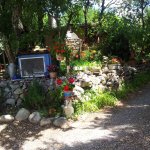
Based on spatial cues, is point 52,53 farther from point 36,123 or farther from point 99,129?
point 99,129

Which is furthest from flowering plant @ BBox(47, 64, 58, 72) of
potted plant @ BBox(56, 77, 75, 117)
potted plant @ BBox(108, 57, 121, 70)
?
potted plant @ BBox(108, 57, 121, 70)

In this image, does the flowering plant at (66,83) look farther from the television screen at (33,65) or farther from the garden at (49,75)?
the television screen at (33,65)

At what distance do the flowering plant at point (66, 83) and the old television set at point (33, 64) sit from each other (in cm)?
96

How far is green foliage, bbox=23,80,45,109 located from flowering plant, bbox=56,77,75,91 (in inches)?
20.5

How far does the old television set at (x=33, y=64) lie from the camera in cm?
979

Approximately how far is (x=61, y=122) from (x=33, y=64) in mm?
2470

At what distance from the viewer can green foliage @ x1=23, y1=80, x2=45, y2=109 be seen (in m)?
8.75

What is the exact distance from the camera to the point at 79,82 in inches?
379

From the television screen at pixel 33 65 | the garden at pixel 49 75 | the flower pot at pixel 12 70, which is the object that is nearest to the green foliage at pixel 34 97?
the garden at pixel 49 75

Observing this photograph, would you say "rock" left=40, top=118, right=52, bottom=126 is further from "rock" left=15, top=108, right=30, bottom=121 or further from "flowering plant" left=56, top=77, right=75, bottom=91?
"flowering plant" left=56, top=77, right=75, bottom=91

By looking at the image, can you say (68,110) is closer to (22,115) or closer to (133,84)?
(22,115)

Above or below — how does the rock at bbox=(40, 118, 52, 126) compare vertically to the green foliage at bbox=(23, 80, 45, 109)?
below

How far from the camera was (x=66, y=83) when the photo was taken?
8.87 metres

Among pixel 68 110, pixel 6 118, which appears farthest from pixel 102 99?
pixel 6 118
